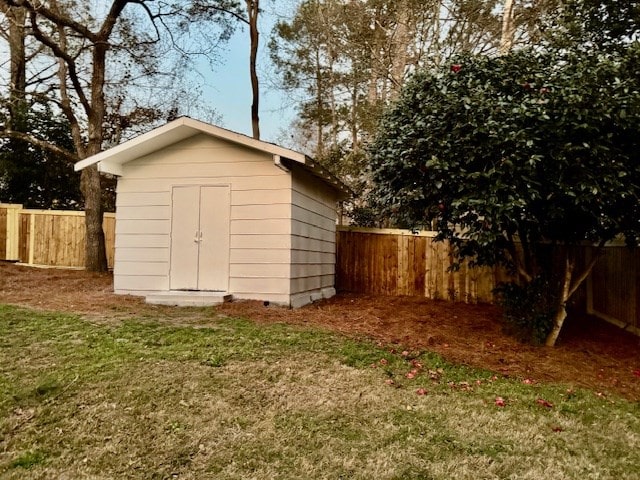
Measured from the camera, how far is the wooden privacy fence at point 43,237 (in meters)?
11.3

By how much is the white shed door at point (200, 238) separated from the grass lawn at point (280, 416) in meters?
2.67

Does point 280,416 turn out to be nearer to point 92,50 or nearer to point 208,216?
point 208,216

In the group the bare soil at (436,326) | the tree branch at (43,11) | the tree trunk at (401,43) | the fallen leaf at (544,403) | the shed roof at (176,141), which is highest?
the tree trunk at (401,43)

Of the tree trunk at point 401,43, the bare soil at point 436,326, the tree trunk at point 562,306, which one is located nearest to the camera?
the bare soil at point 436,326

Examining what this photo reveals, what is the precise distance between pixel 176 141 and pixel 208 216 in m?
1.46

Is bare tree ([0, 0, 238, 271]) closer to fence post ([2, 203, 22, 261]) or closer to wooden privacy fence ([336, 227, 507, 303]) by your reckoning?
fence post ([2, 203, 22, 261])

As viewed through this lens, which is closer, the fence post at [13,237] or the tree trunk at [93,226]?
the tree trunk at [93,226]

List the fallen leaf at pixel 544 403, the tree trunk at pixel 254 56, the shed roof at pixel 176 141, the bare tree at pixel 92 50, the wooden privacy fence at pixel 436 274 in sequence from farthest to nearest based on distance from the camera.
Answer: the tree trunk at pixel 254 56, the bare tree at pixel 92 50, the shed roof at pixel 176 141, the wooden privacy fence at pixel 436 274, the fallen leaf at pixel 544 403

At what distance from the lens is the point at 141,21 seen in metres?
12.2

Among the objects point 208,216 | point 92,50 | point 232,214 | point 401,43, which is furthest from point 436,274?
point 92,50

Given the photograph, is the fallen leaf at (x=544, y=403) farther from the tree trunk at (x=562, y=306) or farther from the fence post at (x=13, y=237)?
the fence post at (x=13, y=237)

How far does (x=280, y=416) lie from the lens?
10.3 ft

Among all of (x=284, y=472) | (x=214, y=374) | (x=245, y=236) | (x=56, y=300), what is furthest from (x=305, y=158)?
(x=284, y=472)

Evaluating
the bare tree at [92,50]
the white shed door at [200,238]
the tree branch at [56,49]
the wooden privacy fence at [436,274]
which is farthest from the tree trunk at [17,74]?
the wooden privacy fence at [436,274]
